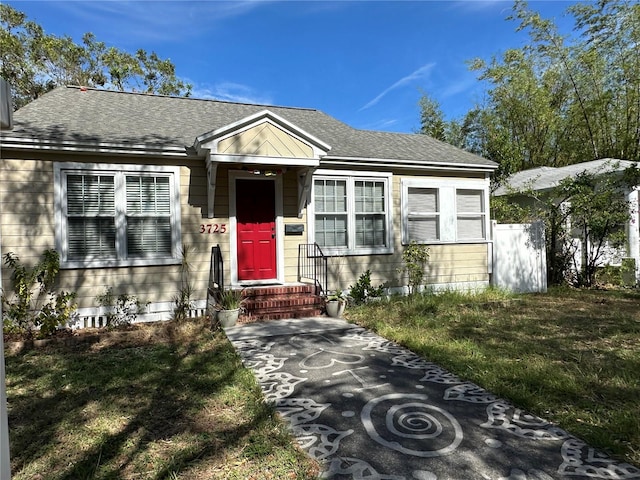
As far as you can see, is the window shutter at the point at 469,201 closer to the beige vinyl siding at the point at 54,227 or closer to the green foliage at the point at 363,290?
the green foliage at the point at 363,290

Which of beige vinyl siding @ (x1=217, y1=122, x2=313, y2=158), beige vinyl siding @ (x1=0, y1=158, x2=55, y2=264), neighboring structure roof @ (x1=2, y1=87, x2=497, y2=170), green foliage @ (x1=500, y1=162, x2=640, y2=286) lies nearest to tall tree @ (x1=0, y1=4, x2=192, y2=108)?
neighboring structure roof @ (x1=2, y1=87, x2=497, y2=170)

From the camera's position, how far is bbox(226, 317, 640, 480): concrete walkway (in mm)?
2572

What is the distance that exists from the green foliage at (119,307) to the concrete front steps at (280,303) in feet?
6.25

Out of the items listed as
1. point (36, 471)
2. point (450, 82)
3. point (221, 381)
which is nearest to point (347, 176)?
point (221, 381)

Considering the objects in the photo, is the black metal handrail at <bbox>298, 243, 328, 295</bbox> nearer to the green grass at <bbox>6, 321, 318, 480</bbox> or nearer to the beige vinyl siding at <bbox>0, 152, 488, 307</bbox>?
the beige vinyl siding at <bbox>0, 152, 488, 307</bbox>

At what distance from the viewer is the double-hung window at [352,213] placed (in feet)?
27.6

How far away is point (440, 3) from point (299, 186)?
688 centimetres

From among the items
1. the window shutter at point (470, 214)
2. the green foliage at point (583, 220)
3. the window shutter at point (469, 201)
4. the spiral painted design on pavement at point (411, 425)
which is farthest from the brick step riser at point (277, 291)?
the green foliage at point (583, 220)

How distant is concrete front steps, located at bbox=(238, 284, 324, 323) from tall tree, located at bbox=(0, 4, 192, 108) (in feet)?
58.4

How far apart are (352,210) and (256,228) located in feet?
6.99

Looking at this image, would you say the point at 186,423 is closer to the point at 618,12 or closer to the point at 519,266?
the point at 519,266

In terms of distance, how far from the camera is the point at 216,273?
7.18m

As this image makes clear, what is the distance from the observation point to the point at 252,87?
1934 cm

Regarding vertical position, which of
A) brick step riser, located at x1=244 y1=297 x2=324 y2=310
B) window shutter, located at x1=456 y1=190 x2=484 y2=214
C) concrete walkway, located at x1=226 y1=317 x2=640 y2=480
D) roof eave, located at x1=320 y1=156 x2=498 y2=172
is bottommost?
concrete walkway, located at x1=226 y1=317 x2=640 y2=480
